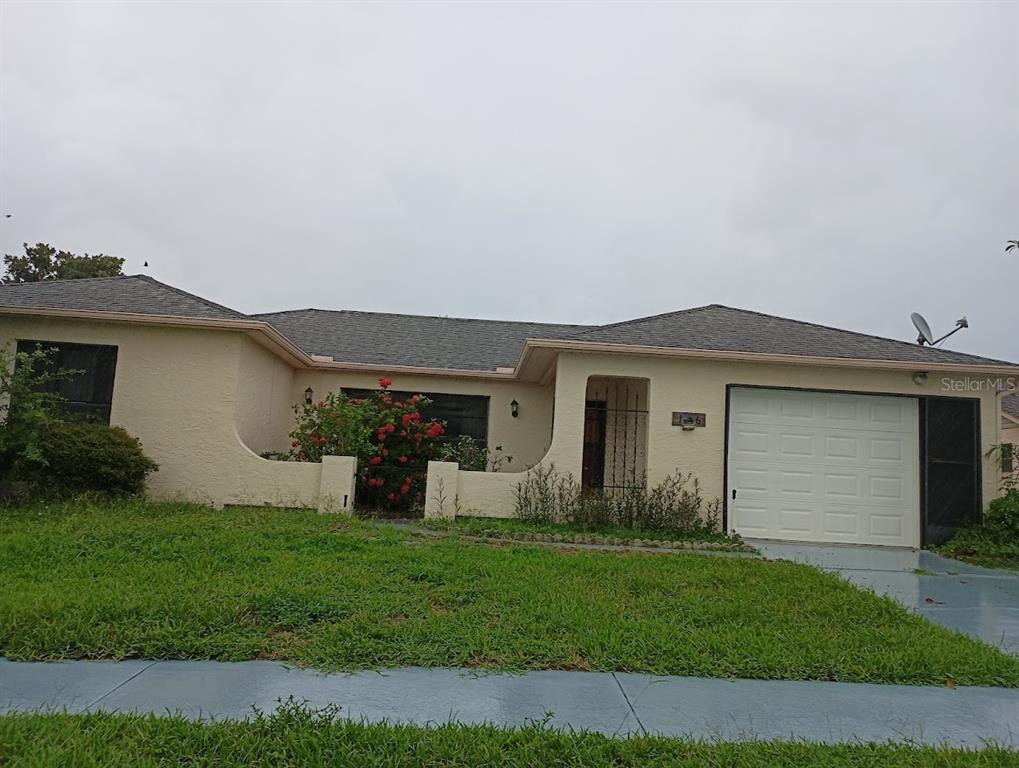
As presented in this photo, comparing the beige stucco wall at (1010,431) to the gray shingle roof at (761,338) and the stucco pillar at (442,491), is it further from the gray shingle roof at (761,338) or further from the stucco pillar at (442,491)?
the stucco pillar at (442,491)

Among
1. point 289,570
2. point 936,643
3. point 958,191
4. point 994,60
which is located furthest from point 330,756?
point 958,191

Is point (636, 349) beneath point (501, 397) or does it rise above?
above

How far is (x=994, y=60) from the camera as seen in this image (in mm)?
12242

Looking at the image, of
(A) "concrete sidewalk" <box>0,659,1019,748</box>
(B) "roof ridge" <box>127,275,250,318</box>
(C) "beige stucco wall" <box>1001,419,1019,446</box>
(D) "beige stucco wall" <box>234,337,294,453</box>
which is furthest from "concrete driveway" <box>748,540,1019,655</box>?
(C) "beige stucco wall" <box>1001,419,1019,446</box>

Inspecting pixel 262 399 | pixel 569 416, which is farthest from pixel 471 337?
pixel 569 416

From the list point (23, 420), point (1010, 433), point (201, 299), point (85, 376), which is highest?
point (201, 299)

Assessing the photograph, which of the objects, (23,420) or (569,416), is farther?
(569,416)

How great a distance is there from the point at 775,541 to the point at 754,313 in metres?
4.77

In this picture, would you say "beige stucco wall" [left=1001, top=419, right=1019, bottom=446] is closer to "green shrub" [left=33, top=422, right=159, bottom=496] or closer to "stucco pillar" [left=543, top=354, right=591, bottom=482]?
"stucco pillar" [left=543, top=354, right=591, bottom=482]

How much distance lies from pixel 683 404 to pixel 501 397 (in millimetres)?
4637

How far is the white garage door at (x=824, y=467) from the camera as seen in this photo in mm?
10625

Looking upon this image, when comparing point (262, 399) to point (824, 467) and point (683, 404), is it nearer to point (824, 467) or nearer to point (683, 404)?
point (683, 404)

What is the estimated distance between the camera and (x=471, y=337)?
54.7 ft

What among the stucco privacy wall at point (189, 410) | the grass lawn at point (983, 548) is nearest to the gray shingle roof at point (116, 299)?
the stucco privacy wall at point (189, 410)
